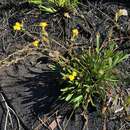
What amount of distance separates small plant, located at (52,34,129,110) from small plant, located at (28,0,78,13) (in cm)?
65

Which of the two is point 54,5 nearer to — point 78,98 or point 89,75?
point 89,75

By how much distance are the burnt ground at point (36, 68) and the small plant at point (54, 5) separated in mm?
64

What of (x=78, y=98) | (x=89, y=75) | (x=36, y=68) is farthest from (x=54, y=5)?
(x=78, y=98)

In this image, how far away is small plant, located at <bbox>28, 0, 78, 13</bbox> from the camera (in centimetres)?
379

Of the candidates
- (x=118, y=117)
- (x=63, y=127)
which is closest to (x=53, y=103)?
(x=63, y=127)

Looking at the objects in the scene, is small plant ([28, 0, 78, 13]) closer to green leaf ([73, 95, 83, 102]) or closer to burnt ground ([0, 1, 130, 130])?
burnt ground ([0, 1, 130, 130])

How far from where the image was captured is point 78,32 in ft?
12.1

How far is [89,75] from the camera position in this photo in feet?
10.4

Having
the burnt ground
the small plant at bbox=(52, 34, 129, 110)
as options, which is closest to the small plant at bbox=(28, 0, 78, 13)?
the burnt ground

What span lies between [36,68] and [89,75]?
543 millimetres

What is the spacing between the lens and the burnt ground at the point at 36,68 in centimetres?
318

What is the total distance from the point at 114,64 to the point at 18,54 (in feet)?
2.91

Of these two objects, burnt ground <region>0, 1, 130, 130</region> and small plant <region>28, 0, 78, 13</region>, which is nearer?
burnt ground <region>0, 1, 130, 130</region>

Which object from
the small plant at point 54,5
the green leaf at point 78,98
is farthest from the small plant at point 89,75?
the small plant at point 54,5
